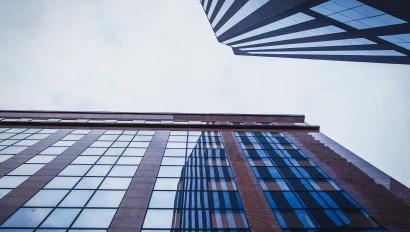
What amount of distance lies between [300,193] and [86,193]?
15651 mm

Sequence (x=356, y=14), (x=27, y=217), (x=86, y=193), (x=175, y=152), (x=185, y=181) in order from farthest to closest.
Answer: (x=175, y=152), (x=185, y=181), (x=86, y=193), (x=27, y=217), (x=356, y=14)

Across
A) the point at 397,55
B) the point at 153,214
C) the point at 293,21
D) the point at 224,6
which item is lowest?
the point at 153,214

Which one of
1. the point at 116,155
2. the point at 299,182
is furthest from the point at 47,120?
the point at 299,182

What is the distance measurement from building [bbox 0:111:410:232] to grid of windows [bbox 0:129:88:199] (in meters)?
0.09

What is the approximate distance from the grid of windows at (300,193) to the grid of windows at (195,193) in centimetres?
272

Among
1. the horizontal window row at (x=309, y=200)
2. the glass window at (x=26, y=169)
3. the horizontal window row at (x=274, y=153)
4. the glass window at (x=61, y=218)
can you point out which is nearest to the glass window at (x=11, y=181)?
the glass window at (x=26, y=169)

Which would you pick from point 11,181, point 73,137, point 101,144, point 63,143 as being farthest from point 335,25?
point 73,137

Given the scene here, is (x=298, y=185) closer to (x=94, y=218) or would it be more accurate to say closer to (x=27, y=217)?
(x=94, y=218)

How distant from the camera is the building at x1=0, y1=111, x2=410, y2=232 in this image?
18.3 m

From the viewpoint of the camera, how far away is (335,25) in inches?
782

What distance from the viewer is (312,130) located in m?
37.1

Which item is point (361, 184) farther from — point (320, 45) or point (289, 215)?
point (320, 45)

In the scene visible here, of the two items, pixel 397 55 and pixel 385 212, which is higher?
pixel 397 55

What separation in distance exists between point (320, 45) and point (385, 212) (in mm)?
15496
